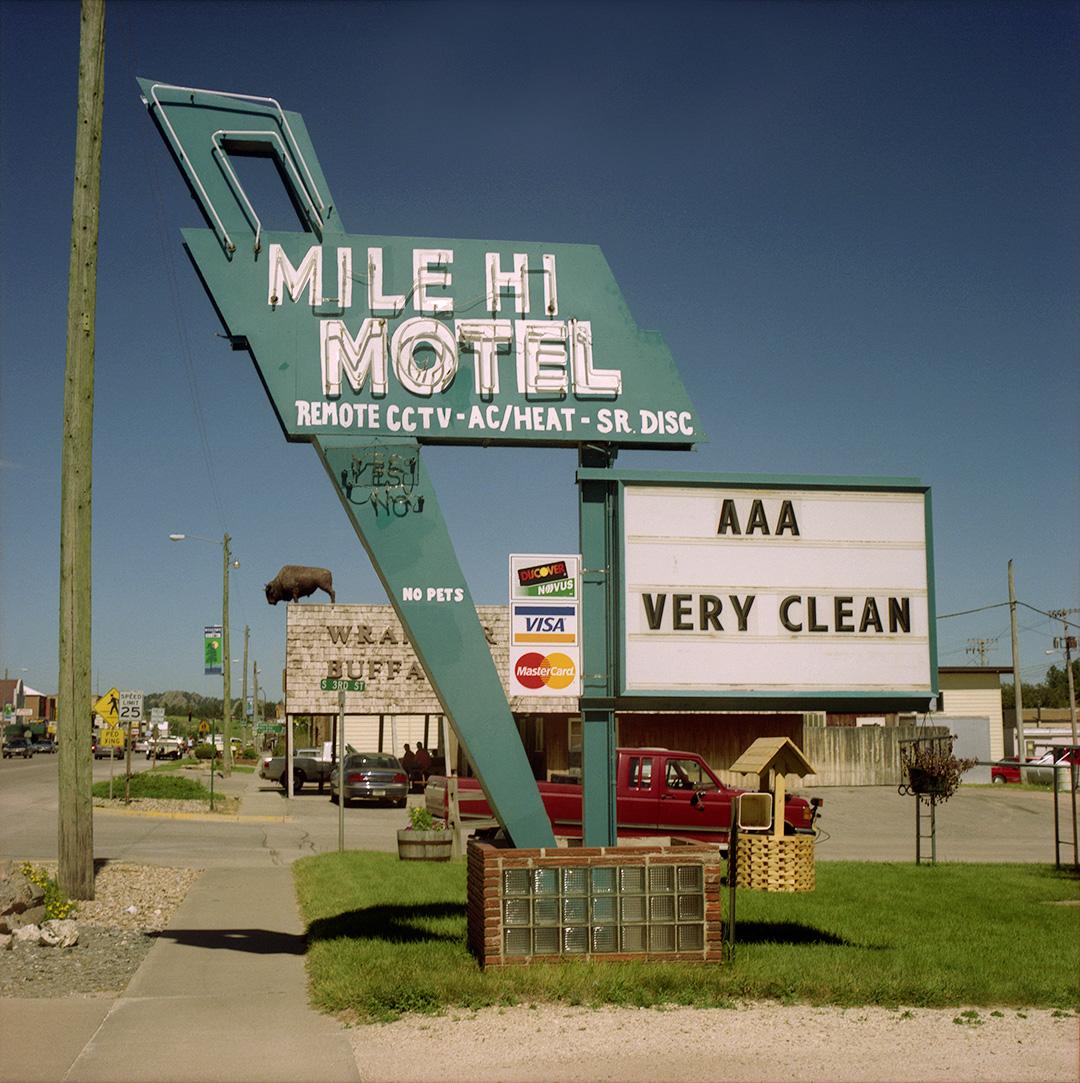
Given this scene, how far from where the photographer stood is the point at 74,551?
14.5m

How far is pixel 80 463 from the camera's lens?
47.6ft

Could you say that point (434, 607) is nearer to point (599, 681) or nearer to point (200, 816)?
point (599, 681)

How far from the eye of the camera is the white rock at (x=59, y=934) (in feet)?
36.6

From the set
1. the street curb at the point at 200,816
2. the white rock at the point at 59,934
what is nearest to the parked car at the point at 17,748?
the street curb at the point at 200,816

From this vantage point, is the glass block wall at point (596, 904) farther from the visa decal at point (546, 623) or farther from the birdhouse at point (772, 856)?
the birdhouse at point (772, 856)

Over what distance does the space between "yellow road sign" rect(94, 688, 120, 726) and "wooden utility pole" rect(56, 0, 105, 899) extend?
12.9 meters

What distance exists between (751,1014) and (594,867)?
177 centimetres

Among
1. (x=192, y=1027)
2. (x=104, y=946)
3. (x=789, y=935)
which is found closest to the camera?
(x=192, y=1027)

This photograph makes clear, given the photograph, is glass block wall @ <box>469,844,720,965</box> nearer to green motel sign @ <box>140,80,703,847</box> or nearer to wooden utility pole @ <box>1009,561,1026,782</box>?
green motel sign @ <box>140,80,703,847</box>

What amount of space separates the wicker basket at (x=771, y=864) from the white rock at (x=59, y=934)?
7.71 meters

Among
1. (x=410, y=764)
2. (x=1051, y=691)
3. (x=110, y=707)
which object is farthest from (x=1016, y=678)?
(x=1051, y=691)

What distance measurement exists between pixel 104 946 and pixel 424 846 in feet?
24.3

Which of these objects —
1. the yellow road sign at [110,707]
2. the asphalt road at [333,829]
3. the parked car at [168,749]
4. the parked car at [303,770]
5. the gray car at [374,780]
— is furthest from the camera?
the parked car at [168,749]

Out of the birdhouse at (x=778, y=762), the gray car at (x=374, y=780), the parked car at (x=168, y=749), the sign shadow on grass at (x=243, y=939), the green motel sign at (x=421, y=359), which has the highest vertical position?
the green motel sign at (x=421, y=359)
